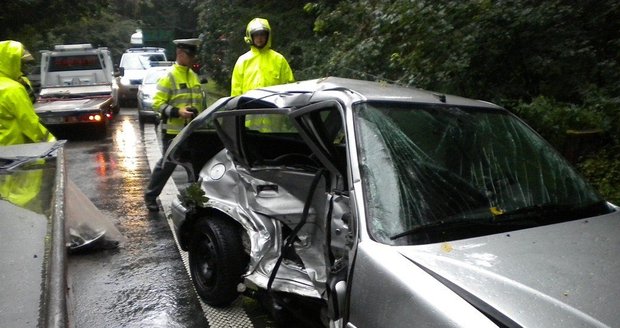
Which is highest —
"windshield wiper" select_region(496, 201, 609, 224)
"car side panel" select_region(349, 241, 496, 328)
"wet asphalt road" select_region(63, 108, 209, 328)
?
"windshield wiper" select_region(496, 201, 609, 224)

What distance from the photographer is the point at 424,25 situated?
6223mm

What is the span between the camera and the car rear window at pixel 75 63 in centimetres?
1466

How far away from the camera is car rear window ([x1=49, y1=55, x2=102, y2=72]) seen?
1466cm

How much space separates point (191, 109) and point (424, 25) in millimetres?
2749

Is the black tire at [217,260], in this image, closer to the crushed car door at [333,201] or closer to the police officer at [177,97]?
the crushed car door at [333,201]

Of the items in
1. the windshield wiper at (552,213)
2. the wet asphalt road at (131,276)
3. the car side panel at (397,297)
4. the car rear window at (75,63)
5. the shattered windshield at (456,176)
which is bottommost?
the wet asphalt road at (131,276)

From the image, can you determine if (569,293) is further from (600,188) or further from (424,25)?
(424,25)

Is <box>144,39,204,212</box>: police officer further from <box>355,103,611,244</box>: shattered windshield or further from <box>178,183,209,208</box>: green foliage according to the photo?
<box>355,103,611,244</box>: shattered windshield

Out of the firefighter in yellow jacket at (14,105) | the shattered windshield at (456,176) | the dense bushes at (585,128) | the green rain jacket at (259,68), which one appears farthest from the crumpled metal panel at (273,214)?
the dense bushes at (585,128)

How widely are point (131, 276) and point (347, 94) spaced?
2.76 metres

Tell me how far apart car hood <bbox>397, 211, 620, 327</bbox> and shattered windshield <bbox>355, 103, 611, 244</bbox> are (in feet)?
0.47

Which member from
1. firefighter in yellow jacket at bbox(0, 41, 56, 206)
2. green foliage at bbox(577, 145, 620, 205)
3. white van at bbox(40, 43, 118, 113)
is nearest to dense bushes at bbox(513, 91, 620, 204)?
green foliage at bbox(577, 145, 620, 205)

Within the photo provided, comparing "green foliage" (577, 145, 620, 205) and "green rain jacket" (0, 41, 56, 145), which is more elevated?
"green rain jacket" (0, 41, 56, 145)

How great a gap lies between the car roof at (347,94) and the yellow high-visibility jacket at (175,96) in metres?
2.77
